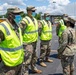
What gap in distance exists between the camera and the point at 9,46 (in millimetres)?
4324

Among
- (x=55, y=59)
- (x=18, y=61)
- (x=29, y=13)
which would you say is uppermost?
(x=29, y=13)

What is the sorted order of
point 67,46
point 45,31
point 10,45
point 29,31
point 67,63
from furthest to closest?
point 45,31
point 29,31
point 67,63
point 67,46
point 10,45

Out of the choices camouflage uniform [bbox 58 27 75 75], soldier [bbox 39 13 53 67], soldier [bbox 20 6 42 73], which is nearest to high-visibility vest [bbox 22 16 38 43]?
soldier [bbox 20 6 42 73]

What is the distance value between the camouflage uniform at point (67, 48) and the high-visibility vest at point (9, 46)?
1608 millimetres

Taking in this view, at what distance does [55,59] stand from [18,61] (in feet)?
18.7

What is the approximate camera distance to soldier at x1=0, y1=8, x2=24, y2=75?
4.29 m

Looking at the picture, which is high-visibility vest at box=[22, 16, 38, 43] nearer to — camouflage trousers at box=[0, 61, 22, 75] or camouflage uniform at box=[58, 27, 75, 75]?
camouflage uniform at box=[58, 27, 75, 75]

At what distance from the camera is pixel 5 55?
4340 millimetres

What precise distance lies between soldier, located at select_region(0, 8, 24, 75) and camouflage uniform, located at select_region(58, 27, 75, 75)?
155 cm

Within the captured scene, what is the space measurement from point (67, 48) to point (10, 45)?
1956mm

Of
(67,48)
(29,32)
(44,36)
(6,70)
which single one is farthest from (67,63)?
(44,36)

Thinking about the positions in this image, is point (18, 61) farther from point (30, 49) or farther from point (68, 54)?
point (30, 49)

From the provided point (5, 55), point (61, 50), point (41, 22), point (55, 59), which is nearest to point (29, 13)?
point (61, 50)

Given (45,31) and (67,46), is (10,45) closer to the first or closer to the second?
(67,46)
